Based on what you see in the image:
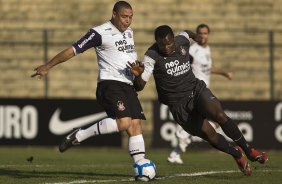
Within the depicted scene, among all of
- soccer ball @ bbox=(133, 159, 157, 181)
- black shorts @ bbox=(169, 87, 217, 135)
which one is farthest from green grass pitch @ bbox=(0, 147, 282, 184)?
black shorts @ bbox=(169, 87, 217, 135)

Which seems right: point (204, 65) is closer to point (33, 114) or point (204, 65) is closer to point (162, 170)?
point (162, 170)

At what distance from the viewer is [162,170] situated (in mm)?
13555

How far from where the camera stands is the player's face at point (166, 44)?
11805 millimetres

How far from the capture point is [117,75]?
1188 centimetres

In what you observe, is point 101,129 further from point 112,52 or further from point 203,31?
point 203,31

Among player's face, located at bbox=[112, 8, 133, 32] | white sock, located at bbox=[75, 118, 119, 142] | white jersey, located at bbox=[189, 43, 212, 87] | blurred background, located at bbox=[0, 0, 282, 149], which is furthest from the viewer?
blurred background, located at bbox=[0, 0, 282, 149]

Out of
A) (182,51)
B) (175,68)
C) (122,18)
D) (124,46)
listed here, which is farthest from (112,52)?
(182,51)

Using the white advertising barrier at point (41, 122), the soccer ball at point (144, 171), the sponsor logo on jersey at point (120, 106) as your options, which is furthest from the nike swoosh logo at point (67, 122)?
the soccer ball at point (144, 171)

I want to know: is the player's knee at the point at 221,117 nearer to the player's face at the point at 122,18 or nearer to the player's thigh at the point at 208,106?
the player's thigh at the point at 208,106

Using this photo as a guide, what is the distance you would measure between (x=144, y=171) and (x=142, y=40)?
1336 centimetres

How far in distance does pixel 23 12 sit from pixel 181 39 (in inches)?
552

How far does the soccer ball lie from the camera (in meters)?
11.4

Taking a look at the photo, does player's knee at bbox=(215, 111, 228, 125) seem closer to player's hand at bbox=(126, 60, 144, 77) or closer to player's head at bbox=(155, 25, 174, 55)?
player's head at bbox=(155, 25, 174, 55)

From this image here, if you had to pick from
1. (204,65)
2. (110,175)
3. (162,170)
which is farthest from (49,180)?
(204,65)
